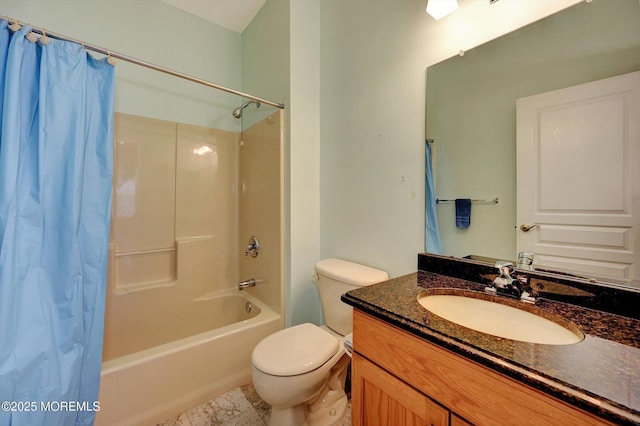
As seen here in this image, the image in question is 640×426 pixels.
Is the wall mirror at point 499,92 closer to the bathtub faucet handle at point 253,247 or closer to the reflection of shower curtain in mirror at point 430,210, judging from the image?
the reflection of shower curtain in mirror at point 430,210

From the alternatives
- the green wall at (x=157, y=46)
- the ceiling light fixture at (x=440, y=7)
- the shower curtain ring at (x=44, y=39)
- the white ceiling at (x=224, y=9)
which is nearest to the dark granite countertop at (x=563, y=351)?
the ceiling light fixture at (x=440, y=7)

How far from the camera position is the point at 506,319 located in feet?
2.59

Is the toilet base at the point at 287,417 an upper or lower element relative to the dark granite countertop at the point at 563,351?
lower

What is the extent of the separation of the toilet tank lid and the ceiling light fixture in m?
1.18

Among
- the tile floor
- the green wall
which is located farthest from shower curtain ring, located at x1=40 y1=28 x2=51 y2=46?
the tile floor

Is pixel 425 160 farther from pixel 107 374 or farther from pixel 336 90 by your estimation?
pixel 107 374

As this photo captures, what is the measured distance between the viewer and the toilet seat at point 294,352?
3.44 feet

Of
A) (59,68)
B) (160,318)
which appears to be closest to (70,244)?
(59,68)

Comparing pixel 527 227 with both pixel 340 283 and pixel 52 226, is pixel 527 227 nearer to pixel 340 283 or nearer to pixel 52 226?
pixel 340 283

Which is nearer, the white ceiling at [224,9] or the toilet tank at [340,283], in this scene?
the toilet tank at [340,283]

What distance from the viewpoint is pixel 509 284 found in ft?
2.72

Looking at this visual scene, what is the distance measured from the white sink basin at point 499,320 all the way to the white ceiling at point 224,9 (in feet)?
7.78

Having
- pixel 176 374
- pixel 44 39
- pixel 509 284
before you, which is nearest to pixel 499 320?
pixel 509 284

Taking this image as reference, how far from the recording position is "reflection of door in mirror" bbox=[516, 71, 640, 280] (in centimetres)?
70
